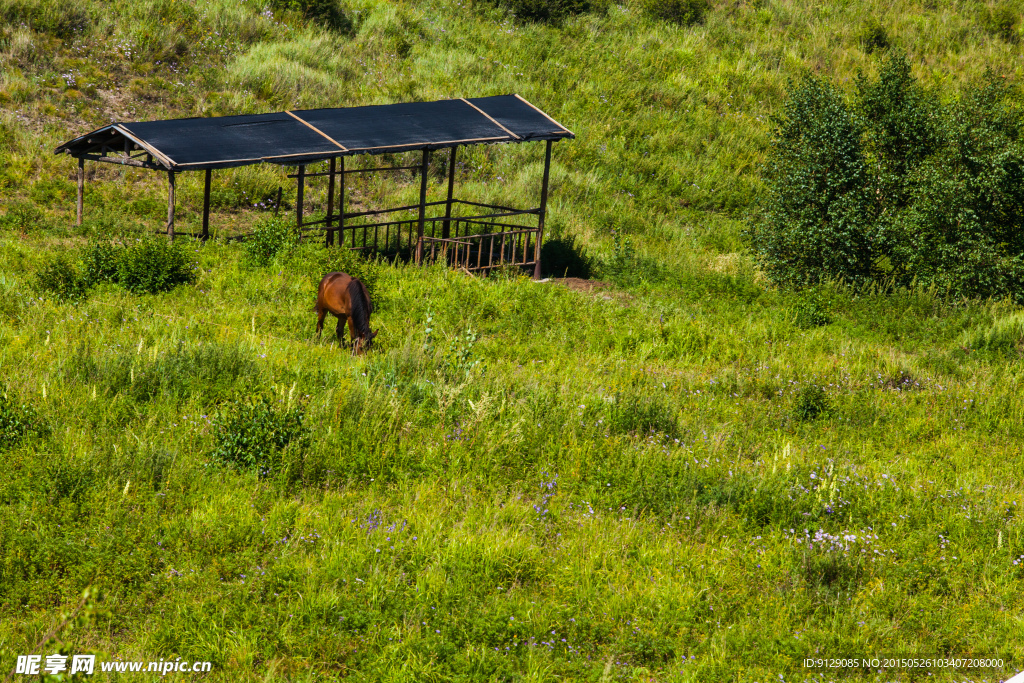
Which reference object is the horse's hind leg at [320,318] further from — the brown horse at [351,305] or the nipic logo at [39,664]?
the nipic logo at [39,664]

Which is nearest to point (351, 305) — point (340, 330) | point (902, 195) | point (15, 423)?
point (340, 330)

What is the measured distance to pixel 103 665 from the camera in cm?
518

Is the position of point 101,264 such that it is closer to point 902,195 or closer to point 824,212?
point 824,212

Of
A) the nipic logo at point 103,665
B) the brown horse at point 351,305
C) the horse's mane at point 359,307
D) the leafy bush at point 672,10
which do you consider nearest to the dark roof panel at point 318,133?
the brown horse at point 351,305

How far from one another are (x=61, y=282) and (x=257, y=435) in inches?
261

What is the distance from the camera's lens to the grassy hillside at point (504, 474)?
5.86m

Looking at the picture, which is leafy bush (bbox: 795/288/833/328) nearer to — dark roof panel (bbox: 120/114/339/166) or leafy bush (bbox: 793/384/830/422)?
leafy bush (bbox: 793/384/830/422)

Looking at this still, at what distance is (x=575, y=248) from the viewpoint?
20.5 metres

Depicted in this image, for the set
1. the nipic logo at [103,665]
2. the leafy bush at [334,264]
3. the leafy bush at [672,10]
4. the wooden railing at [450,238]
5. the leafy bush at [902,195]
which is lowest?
the wooden railing at [450,238]

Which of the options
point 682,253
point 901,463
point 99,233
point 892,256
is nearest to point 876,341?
point 892,256

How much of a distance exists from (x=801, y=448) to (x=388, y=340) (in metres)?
5.54

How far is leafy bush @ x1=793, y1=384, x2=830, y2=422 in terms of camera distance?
10.4 meters

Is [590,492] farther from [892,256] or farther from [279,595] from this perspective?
[892,256]

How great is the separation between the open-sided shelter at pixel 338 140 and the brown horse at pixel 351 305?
4256mm
